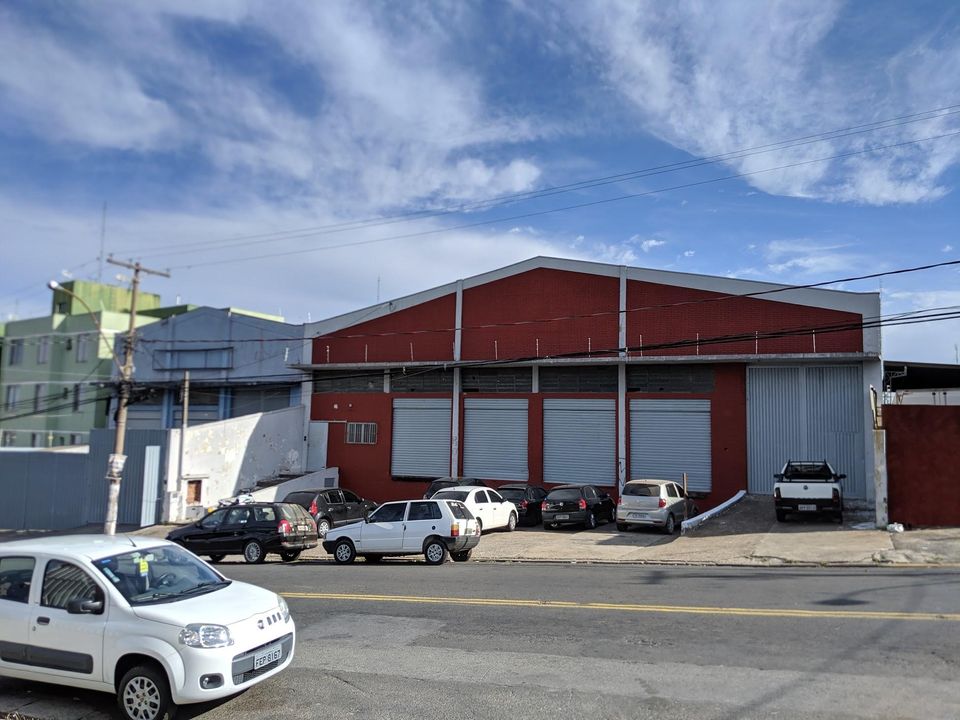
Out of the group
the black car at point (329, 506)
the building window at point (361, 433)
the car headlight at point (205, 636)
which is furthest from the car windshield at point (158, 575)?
the building window at point (361, 433)

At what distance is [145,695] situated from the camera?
6438 millimetres

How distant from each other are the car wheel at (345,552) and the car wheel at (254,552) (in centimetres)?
221

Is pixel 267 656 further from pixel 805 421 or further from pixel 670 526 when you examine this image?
pixel 805 421

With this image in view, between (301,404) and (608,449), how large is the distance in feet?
48.1

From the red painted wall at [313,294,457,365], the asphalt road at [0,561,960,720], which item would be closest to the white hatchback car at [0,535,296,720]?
the asphalt road at [0,561,960,720]

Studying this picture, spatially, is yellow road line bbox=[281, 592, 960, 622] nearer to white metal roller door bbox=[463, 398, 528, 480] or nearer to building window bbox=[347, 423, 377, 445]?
white metal roller door bbox=[463, 398, 528, 480]

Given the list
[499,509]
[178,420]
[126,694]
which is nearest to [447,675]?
[126,694]

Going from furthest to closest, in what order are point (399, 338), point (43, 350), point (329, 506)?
point (43, 350) < point (399, 338) < point (329, 506)

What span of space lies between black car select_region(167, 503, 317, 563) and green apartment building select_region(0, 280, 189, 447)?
26.1 m

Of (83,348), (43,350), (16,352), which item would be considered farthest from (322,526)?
(16,352)

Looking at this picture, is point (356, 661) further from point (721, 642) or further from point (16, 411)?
point (16, 411)

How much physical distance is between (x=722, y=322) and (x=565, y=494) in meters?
8.97

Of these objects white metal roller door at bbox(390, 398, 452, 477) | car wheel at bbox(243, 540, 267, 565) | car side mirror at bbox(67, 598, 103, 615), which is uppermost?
white metal roller door at bbox(390, 398, 452, 477)

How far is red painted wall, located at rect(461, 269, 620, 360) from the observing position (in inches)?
1153
